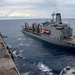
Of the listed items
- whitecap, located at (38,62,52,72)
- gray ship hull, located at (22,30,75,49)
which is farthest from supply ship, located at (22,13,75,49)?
whitecap, located at (38,62,52,72)

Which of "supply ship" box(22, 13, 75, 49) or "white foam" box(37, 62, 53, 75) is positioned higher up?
"supply ship" box(22, 13, 75, 49)

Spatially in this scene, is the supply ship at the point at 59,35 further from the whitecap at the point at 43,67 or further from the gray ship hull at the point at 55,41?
the whitecap at the point at 43,67

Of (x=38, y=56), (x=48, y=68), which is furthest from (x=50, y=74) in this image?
(x=38, y=56)

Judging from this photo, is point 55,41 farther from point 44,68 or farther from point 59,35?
point 44,68

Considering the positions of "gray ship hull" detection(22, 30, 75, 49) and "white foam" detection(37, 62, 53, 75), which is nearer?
"white foam" detection(37, 62, 53, 75)

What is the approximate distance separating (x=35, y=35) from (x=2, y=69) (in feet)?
274

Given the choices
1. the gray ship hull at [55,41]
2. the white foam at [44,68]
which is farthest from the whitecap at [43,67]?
the gray ship hull at [55,41]

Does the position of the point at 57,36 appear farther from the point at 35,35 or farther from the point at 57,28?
the point at 35,35

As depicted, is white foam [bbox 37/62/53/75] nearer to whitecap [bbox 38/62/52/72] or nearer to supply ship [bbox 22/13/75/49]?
whitecap [bbox 38/62/52/72]

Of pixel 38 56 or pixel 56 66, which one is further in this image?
pixel 38 56

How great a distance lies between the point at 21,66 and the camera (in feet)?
174

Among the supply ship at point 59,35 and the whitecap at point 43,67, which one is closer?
the whitecap at point 43,67

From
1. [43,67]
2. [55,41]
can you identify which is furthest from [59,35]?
[43,67]

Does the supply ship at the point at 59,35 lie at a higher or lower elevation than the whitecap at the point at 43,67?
higher
